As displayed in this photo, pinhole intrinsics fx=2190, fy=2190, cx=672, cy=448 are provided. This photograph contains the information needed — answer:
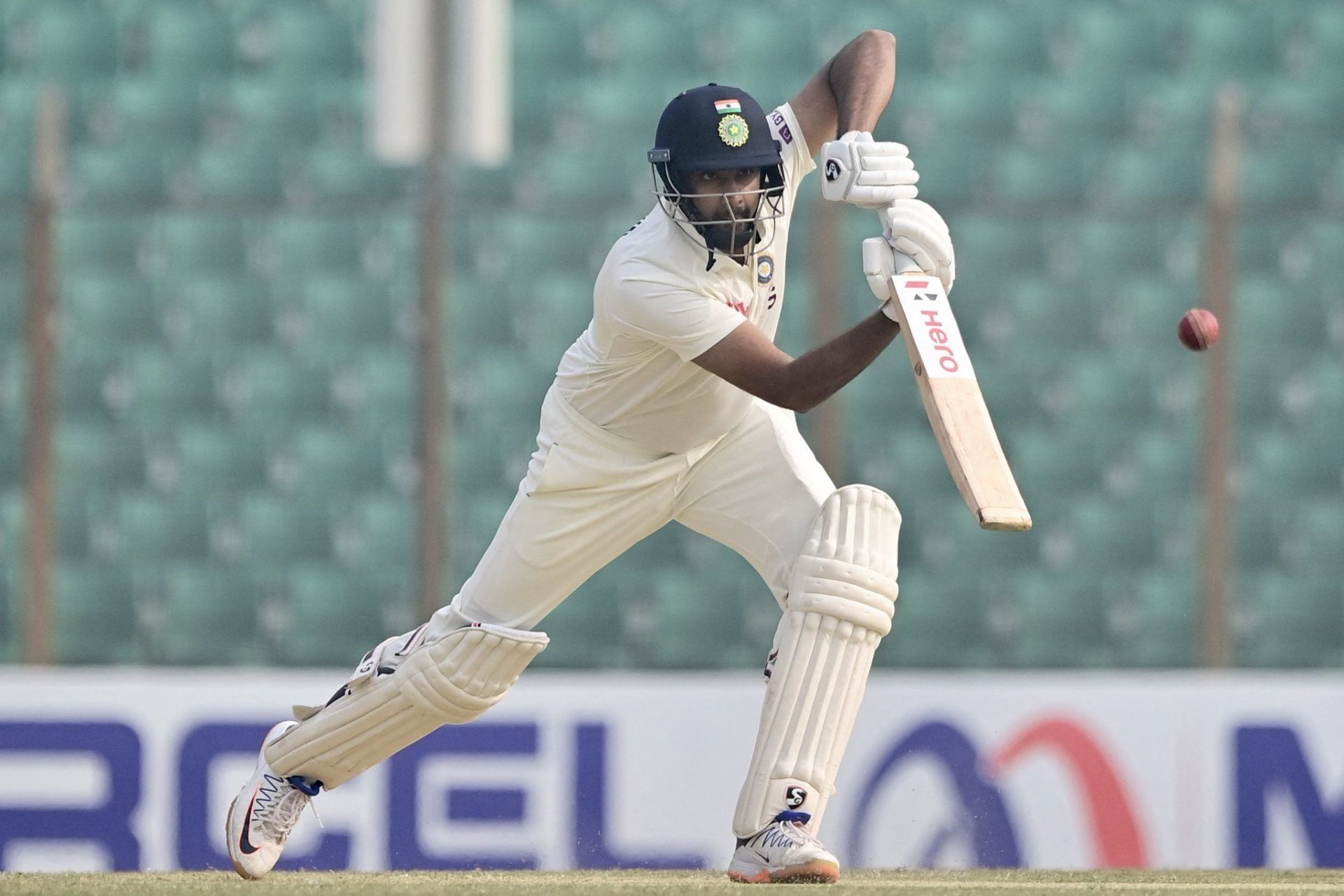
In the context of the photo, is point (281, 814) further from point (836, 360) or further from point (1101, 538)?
point (1101, 538)

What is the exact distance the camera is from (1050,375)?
565 centimetres

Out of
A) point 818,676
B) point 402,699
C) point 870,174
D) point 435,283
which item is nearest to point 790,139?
point 870,174

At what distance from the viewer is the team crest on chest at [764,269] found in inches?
124

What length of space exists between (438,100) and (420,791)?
1.74m

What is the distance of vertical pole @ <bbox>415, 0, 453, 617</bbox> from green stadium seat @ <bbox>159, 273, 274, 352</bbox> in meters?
0.69

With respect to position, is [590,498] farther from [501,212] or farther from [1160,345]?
[1160,345]

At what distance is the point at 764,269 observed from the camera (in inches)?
124

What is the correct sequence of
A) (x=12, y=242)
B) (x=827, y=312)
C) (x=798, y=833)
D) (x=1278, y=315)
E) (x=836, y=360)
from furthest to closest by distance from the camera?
(x=1278, y=315), (x=12, y=242), (x=827, y=312), (x=798, y=833), (x=836, y=360)

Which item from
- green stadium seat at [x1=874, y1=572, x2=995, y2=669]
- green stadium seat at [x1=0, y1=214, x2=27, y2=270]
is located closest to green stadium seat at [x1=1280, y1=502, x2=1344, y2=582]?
green stadium seat at [x1=874, y1=572, x2=995, y2=669]

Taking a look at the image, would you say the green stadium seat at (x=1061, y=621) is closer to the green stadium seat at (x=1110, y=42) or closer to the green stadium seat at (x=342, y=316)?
the green stadium seat at (x=1110, y=42)

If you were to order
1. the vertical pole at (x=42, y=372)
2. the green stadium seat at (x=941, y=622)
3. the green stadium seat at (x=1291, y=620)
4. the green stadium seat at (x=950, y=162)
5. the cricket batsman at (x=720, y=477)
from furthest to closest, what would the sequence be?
the green stadium seat at (x=950, y=162) → the green stadium seat at (x=1291, y=620) → the green stadium seat at (x=941, y=622) → the vertical pole at (x=42, y=372) → the cricket batsman at (x=720, y=477)

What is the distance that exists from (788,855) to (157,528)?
304 centimetres

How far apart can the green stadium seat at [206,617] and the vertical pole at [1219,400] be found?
92.3 inches

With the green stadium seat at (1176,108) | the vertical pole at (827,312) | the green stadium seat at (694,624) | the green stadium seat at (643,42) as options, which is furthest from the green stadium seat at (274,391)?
the green stadium seat at (1176,108)
